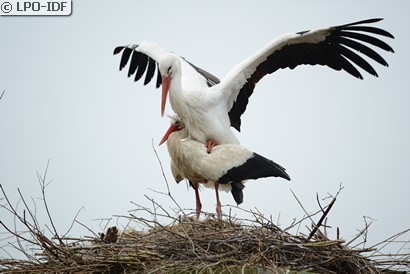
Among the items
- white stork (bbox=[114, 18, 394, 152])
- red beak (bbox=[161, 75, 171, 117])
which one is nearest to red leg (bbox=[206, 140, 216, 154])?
white stork (bbox=[114, 18, 394, 152])

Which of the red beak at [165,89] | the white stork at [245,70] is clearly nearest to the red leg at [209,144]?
the white stork at [245,70]

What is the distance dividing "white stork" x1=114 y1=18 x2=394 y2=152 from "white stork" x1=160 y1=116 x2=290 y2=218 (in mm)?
176

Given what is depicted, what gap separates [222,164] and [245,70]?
3.70 feet

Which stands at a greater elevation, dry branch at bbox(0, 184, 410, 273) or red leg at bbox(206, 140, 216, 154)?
red leg at bbox(206, 140, 216, 154)

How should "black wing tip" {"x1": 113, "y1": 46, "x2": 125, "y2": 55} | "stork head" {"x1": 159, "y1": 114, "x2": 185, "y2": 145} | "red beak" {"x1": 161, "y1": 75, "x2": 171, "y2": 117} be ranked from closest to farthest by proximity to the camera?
"red beak" {"x1": 161, "y1": 75, "x2": 171, "y2": 117}
"stork head" {"x1": 159, "y1": 114, "x2": 185, "y2": 145}
"black wing tip" {"x1": 113, "y1": 46, "x2": 125, "y2": 55}

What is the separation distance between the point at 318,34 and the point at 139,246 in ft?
10.1

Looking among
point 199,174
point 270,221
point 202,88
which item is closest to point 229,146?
point 199,174

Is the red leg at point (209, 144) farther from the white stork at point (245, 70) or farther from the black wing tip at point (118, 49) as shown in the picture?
the black wing tip at point (118, 49)

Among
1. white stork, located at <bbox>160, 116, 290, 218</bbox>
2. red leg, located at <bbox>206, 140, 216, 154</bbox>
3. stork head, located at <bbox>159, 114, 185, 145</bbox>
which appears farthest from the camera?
stork head, located at <bbox>159, 114, 185, 145</bbox>

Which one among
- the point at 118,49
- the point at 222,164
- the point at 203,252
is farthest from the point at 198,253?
the point at 118,49

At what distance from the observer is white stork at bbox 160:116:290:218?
550 cm

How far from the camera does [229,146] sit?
570 cm

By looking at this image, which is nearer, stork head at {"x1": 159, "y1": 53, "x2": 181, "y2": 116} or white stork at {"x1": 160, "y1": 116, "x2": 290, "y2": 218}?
white stork at {"x1": 160, "y1": 116, "x2": 290, "y2": 218}

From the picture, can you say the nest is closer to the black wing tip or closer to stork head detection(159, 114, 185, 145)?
stork head detection(159, 114, 185, 145)
